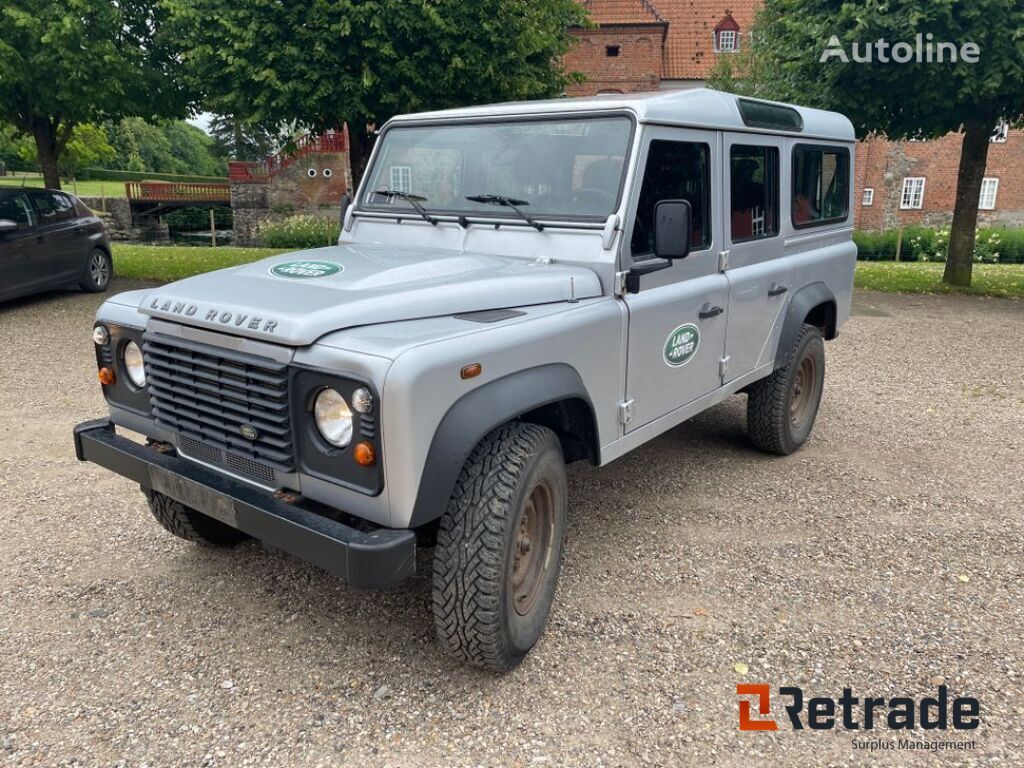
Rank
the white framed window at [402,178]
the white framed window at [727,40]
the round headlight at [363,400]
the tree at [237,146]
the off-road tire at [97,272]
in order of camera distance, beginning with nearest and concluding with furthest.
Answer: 1. the round headlight at [363,400]
2. the white framed window at [402,178]
3. the off-road tire at [97,272]
4. the white framed window at [727,40]
5. the tree at [237,146]

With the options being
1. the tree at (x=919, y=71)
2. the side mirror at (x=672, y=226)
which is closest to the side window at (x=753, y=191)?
the side mirror at (x=672, y=226)

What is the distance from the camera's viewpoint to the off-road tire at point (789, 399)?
5234mm

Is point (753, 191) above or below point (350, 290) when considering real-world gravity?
above

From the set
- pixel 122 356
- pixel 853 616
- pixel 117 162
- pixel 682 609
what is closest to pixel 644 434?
pixel 682 609

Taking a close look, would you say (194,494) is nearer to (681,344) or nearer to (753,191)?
(681,344)

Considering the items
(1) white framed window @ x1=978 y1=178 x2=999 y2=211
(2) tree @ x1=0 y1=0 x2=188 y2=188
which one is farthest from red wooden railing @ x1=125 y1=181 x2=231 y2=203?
(1) white framed window @ x1=978 y1=178 x2=999 y2=211

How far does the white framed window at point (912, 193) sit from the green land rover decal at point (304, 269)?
36.7 m

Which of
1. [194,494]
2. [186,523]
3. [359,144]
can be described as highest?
[359,144]

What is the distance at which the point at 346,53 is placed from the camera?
10.8 metres

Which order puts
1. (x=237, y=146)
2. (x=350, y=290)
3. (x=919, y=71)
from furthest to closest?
1. (x=237, y=146)
2. (x=919, y=71)
3. (x=350, y=290)

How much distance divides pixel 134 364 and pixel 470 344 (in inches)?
61.7

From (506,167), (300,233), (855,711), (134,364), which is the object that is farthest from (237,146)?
(855,711)

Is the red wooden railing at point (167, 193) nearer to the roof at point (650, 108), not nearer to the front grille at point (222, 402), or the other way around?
the roof at point (650, 108)

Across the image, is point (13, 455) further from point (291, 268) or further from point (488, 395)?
point (488, 395)
